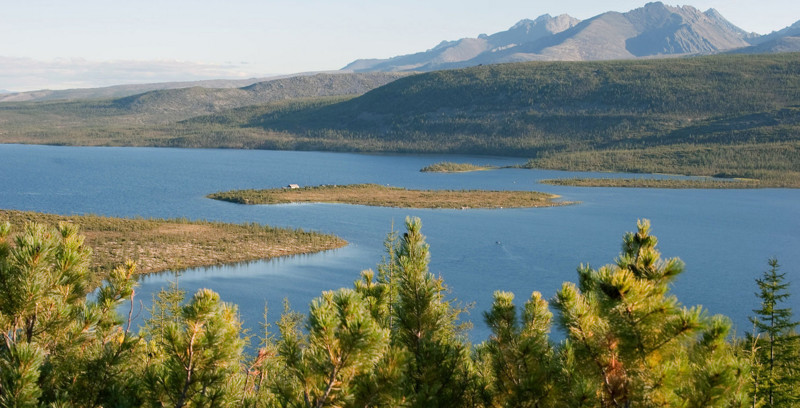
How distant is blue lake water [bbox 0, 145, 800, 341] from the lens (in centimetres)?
3862

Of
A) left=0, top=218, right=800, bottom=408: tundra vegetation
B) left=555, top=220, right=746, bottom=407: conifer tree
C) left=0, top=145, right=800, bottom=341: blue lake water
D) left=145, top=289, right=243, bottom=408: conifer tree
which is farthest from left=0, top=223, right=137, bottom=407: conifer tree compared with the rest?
left=0, top=145, right=800, bottom=341: blue lake water

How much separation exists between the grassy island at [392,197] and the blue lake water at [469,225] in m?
3.01

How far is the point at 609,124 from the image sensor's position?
156 m

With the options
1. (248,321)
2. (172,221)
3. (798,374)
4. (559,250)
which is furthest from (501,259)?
(798,374)

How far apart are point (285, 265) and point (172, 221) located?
14918mm

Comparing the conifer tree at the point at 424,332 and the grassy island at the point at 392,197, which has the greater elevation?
the conifer tree at the point at 424,332

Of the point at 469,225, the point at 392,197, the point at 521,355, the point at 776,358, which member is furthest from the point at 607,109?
the point at 521,355

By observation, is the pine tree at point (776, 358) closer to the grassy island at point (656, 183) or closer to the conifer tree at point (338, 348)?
the conifer tree at point (338, 348)

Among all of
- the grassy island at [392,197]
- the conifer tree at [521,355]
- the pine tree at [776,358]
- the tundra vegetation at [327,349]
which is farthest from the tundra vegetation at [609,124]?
the tundra vegetation at [327,349]

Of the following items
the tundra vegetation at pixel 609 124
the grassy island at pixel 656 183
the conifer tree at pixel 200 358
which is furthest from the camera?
the tundra vegetation at pixel 609 124

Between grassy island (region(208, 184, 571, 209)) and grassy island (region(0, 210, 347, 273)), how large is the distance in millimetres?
18408

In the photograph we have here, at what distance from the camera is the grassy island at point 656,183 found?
92.6 metres

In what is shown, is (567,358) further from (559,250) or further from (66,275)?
(559,250)

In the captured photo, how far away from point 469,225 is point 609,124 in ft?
343
